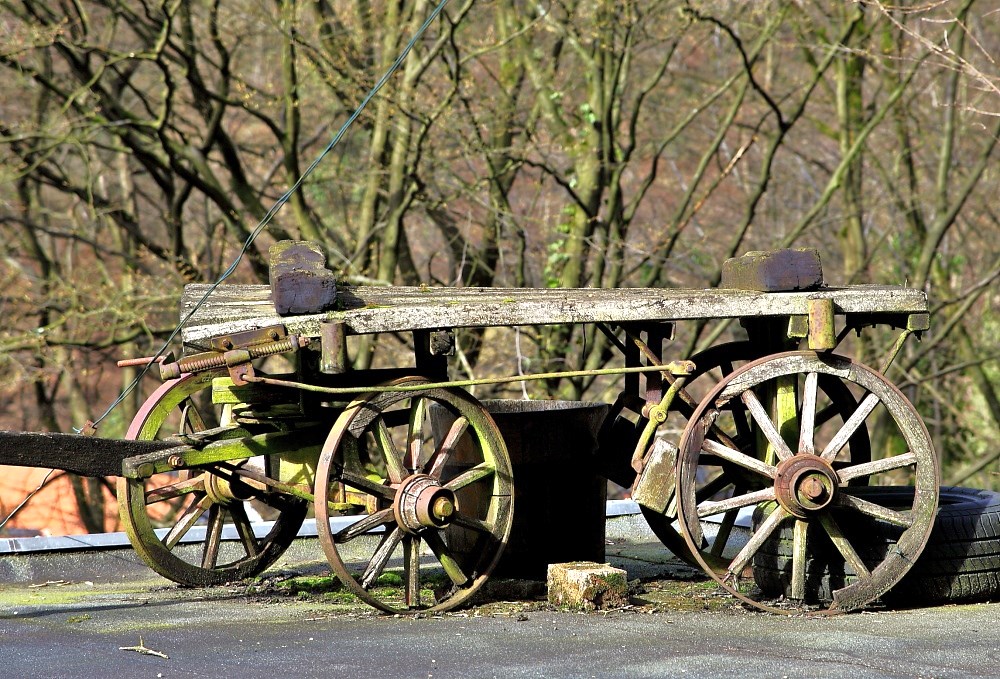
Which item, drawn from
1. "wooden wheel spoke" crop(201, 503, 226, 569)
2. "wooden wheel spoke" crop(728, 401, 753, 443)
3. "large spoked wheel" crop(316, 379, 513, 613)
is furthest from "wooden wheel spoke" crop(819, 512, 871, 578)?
"wooden wheel spoke" crop(201, 503, 226, 569)

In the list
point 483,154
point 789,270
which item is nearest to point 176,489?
point 789,270

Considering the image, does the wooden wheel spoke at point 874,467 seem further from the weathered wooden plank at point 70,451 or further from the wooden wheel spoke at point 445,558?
the weathered wooden plank at point 70,451

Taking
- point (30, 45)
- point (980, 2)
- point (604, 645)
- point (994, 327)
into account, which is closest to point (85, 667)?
point (604, 645)

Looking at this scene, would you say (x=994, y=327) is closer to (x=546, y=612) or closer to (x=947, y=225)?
(x=947, y=225)

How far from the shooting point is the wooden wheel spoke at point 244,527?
740 cm

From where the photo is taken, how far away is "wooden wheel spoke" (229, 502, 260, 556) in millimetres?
7398

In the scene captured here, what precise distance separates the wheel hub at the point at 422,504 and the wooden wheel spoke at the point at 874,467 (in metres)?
1.81

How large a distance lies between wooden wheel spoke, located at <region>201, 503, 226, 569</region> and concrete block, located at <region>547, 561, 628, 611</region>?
1982 mm

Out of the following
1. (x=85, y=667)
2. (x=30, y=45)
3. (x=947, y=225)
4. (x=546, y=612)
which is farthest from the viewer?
(x=947, y=225)

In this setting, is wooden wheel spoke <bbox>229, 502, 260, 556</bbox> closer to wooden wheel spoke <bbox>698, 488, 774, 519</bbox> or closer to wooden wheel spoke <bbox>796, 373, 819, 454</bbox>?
wooden wheel spoke <bbox>698, 488, 774, 519</bbox>

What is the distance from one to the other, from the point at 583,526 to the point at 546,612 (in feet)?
2.93

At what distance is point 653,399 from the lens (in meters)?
6.64

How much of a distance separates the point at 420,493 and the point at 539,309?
1.01 meters

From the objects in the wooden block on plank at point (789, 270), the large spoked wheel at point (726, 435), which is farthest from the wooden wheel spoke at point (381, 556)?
the wooden block on plank at point (789, 270)
